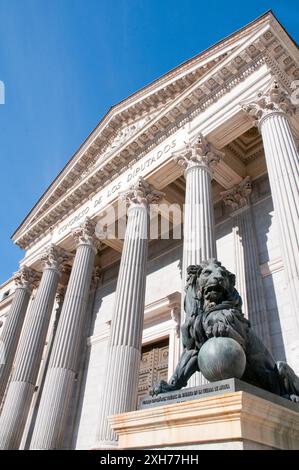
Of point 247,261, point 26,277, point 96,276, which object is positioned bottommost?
point 247,261

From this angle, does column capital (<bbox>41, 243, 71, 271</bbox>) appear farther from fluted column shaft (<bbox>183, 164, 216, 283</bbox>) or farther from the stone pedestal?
the stone pedestal

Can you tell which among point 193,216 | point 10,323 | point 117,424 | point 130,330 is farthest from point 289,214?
point 10,323

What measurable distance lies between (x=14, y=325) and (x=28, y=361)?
12.7 ft

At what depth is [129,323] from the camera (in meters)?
12.1

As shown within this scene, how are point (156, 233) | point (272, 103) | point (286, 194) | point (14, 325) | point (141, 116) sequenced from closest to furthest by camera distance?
point (286, 194) < point (272, 103) < point (141, 116) < point (156, 233) < point (14, 325)

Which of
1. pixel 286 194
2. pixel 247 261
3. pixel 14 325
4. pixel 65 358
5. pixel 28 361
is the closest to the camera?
pixel 286 194

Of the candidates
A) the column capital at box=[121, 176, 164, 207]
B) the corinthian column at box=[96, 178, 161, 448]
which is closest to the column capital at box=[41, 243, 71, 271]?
the column capital at box=[121, 176, 164, 207]

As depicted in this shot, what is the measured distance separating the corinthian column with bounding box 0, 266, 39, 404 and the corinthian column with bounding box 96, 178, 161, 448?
380 inches

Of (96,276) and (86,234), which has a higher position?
(96,276)

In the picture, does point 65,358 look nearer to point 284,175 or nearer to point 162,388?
point 284,175

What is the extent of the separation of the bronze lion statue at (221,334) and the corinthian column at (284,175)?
4.02 metres

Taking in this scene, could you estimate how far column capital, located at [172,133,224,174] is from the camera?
13.4m

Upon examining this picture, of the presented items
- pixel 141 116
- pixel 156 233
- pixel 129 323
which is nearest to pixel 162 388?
pixel 129 323

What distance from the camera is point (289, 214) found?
31.1 feet
